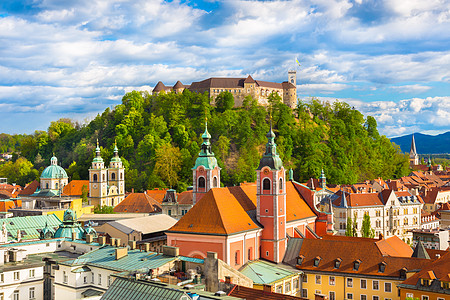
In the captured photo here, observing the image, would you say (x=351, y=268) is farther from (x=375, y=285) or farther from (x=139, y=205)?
(x=139, y=205)

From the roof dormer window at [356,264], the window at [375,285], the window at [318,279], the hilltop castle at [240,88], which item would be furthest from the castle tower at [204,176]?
the hilltop castle at [240,88]

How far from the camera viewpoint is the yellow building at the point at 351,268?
38.9 m

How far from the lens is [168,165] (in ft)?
312

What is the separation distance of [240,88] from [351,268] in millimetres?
77821

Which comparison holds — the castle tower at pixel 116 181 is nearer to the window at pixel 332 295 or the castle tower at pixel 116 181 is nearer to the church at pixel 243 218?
the church at pixel 243 218

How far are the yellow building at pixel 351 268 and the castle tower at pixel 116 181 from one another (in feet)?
176

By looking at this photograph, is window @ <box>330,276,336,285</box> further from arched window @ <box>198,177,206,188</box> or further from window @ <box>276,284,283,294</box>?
arched window @ <box>198,177,206,188</box>

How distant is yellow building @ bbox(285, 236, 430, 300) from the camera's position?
38.9 m

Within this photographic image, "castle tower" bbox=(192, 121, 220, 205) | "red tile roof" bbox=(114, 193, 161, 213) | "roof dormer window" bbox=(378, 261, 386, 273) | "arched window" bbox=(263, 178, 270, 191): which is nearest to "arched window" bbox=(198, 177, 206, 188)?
"castle tower" bbox=(192, 121, 220, 205)

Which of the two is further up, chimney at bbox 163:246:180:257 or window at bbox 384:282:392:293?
chimney at bbox 163:246:180:257

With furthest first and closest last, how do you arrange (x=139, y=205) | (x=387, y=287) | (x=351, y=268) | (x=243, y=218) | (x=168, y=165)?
(x=168, y=165) → (x=139, y=205) → (x=243, y=218) → (x=351, y=268) → (x=387, y=287)

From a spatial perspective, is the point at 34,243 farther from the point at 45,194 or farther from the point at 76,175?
the point at 76,175

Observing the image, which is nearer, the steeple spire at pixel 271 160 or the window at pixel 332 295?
the window at pixel 332 295

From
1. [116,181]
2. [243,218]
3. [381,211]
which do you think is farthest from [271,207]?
[116,181]
